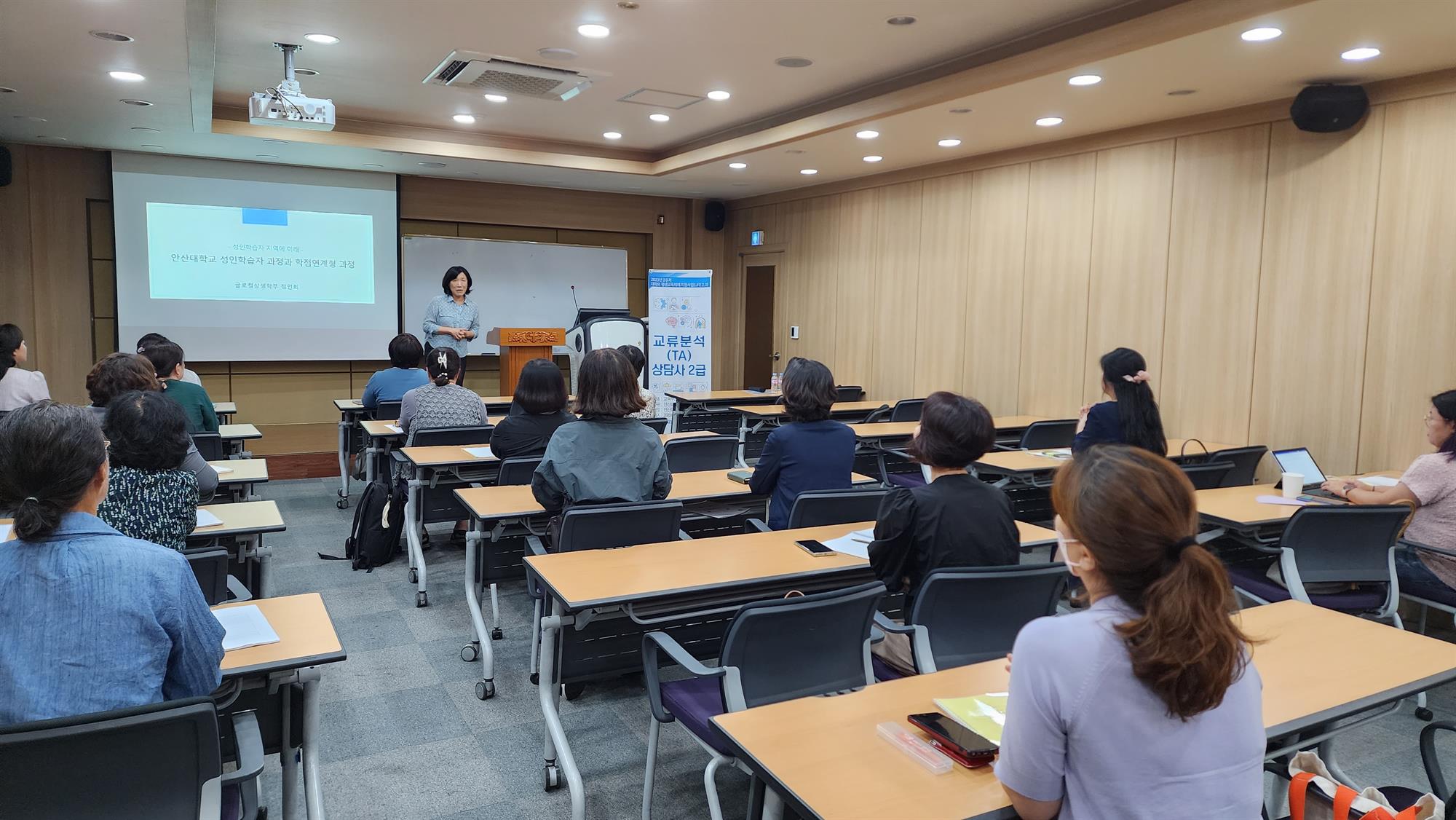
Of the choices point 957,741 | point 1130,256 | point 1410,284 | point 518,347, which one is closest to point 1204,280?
point 1130,256

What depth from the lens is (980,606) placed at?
2484 mm

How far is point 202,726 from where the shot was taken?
61.7 inches

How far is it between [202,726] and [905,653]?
1798 millimetres

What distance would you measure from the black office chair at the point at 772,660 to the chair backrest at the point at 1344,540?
7.14ft

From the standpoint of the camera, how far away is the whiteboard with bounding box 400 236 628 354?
1000cm

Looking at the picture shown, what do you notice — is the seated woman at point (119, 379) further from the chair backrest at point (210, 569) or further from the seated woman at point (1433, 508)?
the seated woman at point (1433, 508)

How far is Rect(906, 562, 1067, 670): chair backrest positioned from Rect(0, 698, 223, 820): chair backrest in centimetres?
168

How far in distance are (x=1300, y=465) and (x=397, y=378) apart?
5.81 meters

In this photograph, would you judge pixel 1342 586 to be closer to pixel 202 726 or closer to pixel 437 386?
pixel 202 726

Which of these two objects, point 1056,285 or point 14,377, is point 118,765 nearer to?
point 14,377

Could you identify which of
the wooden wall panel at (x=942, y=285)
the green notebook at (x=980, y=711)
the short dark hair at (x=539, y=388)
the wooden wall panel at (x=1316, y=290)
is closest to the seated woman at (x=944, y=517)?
the green notebook at (x=980, y=711)

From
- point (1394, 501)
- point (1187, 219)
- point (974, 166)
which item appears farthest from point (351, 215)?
point (1394, 501)

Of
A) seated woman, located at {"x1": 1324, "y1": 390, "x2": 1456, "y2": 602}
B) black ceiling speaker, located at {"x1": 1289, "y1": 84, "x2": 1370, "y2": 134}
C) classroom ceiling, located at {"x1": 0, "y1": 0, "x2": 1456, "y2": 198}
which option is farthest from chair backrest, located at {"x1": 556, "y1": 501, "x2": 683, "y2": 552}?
black ceiling speaker, located at {"x1": 1289, "y1": 84, "x2": 1370, "y2": 134}

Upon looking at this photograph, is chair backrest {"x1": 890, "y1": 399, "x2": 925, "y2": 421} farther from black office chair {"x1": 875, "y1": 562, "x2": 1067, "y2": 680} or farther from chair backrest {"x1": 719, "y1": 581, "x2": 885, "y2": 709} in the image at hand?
chair backrest {"x1": 719, "y1": 581, "x2": 885, "y2": 709}
